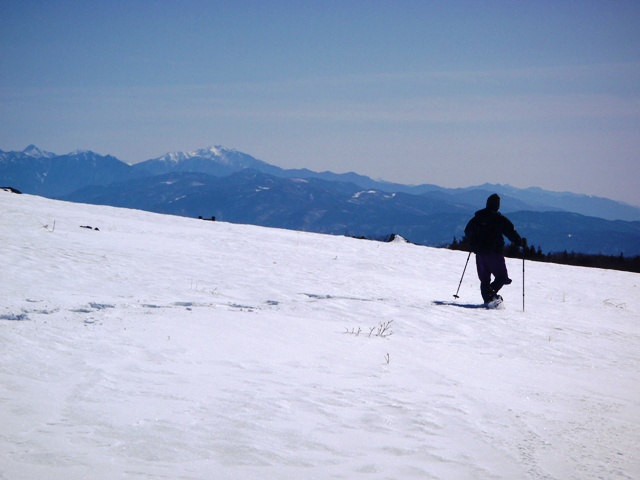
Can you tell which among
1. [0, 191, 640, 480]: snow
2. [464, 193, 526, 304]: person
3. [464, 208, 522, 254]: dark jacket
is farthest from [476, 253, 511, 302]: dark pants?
[0, 191, 640, 480]: snow

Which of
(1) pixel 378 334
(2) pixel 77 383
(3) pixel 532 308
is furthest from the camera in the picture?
(3) pixel 532 308

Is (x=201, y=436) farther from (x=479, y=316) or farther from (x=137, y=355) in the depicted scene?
(x=479, y=316)

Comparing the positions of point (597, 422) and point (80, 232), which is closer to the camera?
point (597, 422)

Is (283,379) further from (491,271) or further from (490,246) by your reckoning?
(491,271)

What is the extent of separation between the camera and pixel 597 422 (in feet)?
17.5

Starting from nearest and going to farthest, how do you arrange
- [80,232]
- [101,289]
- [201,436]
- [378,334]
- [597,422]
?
1. [201,436]
2. [597,422]
3. [378,334]
4. [101,289]
5. [80,232]

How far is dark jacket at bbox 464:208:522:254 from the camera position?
41.3 feet

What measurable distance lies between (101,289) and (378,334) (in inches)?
192

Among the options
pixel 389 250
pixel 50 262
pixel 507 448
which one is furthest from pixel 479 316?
pixel 389 250

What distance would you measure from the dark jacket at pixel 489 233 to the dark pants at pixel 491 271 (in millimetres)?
147

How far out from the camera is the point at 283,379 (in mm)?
5758

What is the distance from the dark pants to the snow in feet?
2.44

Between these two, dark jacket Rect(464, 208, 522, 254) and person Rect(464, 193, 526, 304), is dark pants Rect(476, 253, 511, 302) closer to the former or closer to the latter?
person Rect(464, 193, 526, 304)

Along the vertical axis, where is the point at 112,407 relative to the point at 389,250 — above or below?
below
